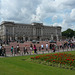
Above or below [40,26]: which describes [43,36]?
below

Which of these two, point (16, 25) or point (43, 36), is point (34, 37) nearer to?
point (43, 36)

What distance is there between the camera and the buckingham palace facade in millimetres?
118444

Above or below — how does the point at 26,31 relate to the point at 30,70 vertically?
above

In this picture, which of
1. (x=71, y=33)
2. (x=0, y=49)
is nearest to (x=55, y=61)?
(x=0, y=49)

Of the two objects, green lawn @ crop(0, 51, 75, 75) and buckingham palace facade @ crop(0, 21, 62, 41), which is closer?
green lawn @ crop(0, 51, 75, 75)

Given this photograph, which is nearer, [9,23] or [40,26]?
[9,23]

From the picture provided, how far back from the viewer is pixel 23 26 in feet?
419

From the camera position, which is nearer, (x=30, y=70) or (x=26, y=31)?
(x=30, y=70)

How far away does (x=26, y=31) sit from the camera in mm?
129875

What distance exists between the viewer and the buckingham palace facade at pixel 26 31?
118 metres

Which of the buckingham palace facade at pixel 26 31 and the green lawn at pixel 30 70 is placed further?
the buckingham palace facade at pixel 26 31

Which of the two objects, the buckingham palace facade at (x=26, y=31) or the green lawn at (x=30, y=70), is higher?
the buckingham palace facade at (x=26, y=31)

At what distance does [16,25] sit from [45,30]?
33072mm

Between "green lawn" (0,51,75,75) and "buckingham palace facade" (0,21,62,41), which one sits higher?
"buckingham palace facade" (0,21,62,41)
